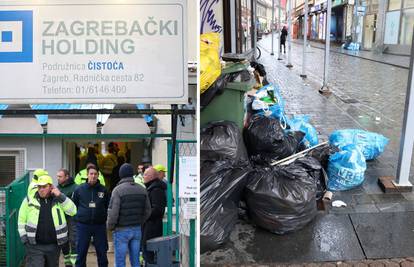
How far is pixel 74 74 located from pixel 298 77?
1283 cm

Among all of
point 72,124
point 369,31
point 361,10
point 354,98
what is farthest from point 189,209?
point 361,10

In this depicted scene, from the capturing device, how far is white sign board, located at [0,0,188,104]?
3828 mm

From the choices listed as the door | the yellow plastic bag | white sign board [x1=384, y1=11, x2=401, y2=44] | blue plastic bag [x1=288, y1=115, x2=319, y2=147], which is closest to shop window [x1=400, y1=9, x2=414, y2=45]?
white sign board [x1=384, y1=11, x2=401, y2=44]

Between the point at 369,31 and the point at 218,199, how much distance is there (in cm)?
2461

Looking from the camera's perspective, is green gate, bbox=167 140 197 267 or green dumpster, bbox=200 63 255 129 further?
green dumpster, bbox=200 63 255 129

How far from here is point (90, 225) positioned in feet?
18.9

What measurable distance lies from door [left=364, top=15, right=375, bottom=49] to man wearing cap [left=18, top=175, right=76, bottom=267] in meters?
23.9

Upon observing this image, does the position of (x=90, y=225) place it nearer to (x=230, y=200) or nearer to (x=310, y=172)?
(x=230, y=200)

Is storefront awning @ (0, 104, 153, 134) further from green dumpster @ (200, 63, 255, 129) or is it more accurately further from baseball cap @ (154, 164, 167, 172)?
green dumpster @ (200, 63, 255, 129)

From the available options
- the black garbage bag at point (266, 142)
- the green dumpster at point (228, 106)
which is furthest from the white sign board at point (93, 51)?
the green dumpster at point (228, 106)

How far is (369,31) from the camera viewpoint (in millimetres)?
27328

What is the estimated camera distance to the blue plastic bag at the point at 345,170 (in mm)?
5863

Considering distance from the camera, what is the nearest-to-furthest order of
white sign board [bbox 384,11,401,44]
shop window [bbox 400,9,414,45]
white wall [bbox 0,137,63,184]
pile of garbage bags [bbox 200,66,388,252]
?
1. pile of garbage bags [bbox 200,66,388,252]
2. white wall [bbox 0,137,63,184]
3. shop window [bbox 400,9,414,45]
4. white sign board [bbox 384,11,401,44]

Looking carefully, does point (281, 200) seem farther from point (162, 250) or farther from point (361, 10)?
point (361, 10)
